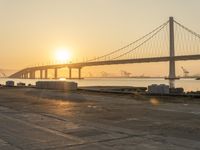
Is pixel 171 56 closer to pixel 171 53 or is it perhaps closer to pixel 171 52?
pixel 171 53

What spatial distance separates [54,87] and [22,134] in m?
34.8

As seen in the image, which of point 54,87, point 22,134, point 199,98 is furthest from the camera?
point 54,87

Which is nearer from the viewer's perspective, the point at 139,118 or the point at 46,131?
the point at 46,131

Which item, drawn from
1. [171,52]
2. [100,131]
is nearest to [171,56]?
[171,52]

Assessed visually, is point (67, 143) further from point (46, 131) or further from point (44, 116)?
point (44, 116)

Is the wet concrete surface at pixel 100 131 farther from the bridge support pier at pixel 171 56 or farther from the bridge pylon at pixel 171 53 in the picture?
the bridge pylon at pixel 171 53

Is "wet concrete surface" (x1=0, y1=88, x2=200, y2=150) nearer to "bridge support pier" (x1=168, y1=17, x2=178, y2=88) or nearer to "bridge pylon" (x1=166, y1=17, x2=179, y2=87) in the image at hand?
"bridge support pier" (x1=168, y1=17, x2=178, y2=88)

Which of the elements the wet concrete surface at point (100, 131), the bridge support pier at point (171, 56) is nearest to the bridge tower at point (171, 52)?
the bridge support pier at point (171, 56)

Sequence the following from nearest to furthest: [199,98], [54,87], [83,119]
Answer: [83,119]
[199,98]
[54,87]

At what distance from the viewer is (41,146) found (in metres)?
9.76

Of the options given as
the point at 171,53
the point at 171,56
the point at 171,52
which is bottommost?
the point at 171,56

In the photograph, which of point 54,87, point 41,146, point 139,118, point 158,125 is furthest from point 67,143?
point 54,87

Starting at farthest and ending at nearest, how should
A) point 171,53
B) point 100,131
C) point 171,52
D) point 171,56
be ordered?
point 171,52
point 171,53
point 171,56
point 100,131

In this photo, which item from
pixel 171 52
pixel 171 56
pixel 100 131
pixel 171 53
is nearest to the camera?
pixel 100 131
